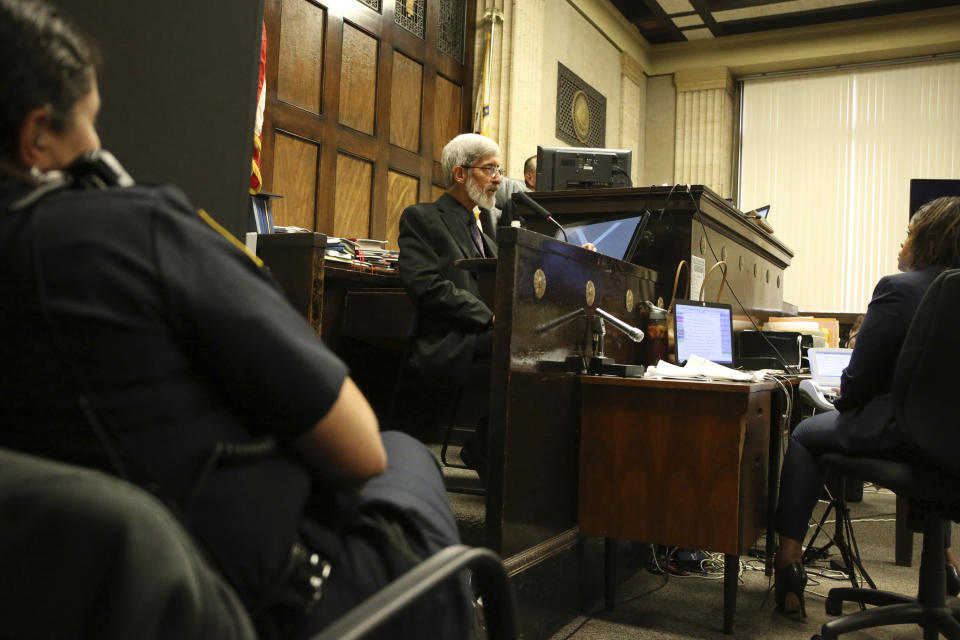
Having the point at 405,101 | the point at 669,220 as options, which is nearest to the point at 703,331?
the point at 669,220

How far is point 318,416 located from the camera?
0.79 meters

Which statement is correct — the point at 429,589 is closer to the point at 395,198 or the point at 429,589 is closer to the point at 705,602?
the point at 705,602

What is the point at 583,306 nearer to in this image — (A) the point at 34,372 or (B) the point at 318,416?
(B) the point at 318,416

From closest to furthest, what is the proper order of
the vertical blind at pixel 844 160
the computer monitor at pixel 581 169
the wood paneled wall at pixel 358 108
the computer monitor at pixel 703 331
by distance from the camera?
the computer monitor at pixel 703 331, the computer monitor at pixel 581 169, the wood paneled wall at pixel 358 108, the vertical blind at pixel 844 160

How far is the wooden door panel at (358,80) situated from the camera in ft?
16.2

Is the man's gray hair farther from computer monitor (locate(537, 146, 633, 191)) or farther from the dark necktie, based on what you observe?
computer monitor (locate(537, 146, 633, 191))

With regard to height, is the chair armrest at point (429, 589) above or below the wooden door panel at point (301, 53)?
below

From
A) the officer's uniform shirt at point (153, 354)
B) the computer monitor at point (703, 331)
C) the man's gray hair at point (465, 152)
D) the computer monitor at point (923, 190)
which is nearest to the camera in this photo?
the officer's uniform shirt at point (153, 354)

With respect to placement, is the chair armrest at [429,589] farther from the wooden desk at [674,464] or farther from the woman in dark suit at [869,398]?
the woman in dark suit at [869,398]

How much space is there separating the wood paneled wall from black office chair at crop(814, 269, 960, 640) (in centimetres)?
330

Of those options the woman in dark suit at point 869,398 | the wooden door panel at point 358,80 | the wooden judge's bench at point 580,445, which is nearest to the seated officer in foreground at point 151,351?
the wooden judge's bench at point 580,445

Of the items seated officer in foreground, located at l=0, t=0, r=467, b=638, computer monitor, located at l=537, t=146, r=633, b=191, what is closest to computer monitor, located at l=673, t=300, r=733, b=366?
computer monitor, located at l=537, t=146, r=633, b=191

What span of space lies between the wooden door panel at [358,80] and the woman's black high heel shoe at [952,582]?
3.80 meters

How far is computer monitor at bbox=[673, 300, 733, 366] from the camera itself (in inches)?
112
